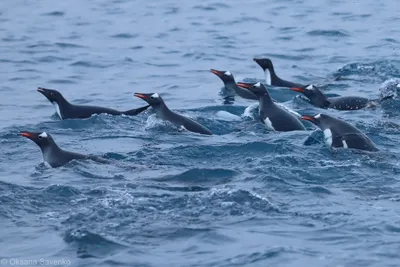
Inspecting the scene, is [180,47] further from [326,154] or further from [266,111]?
[326,154]

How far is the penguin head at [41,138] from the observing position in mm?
11219

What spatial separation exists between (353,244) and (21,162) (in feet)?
15.4

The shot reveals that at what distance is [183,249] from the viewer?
8.11 metres

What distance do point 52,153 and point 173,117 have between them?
7.55 ft

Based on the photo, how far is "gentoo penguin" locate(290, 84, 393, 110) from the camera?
13.9m

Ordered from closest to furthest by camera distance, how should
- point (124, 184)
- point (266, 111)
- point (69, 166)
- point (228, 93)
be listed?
1. point (124, 184)
2. point (69, 166)
3. point (266, 111)
4. point (228, 93)

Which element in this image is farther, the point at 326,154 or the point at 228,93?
the point at 228,93

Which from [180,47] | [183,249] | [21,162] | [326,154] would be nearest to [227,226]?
[183,249]

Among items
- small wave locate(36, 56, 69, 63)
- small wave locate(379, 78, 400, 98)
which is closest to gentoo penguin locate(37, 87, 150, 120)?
small wave locate(379, 78, 400, 98)

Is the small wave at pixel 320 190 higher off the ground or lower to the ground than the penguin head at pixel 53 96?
lower

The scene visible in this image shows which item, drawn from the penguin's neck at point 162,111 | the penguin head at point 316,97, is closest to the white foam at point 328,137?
the penguin's neck at point 162,111

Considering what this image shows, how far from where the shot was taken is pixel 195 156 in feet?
→ 36.7

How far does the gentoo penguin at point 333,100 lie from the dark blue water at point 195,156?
0.20 m

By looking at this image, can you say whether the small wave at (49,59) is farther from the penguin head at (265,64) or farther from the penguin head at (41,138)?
the penguin head at (41,138)
